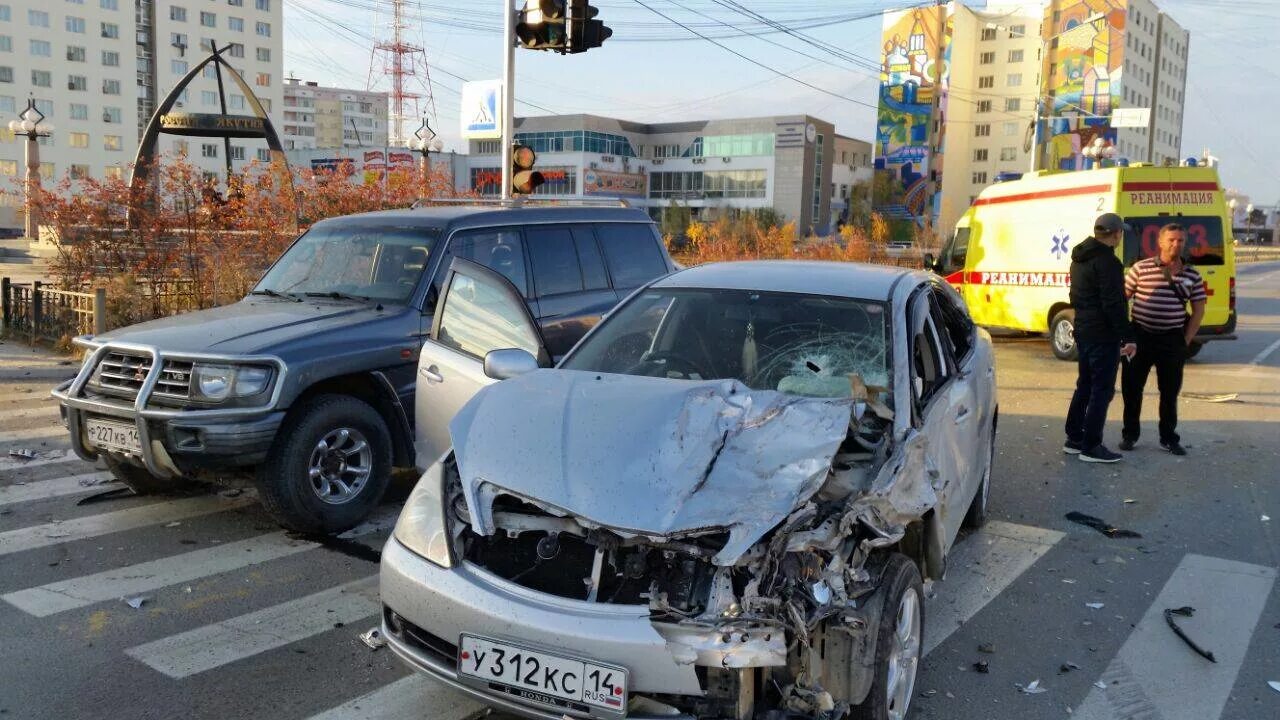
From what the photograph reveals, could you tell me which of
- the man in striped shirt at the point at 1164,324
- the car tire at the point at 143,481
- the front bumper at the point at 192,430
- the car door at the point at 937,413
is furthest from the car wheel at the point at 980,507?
the car tire at the point at 143,481

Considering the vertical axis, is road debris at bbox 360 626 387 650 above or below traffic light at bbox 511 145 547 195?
below

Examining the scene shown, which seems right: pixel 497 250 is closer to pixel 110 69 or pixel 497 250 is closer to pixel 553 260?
pixel 553 260

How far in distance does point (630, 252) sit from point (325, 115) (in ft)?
576

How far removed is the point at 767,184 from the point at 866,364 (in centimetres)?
10674

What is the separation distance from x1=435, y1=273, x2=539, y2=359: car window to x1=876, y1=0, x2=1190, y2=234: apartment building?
107 metres

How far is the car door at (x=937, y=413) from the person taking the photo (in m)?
4.14

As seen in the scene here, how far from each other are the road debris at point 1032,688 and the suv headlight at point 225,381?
4254 millimetres

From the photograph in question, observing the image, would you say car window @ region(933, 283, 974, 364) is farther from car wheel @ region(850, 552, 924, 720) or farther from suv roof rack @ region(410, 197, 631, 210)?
suv roof rack @ region(410, 197, 631, 210)

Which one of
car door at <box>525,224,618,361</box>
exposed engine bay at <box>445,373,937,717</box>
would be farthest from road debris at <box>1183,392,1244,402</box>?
exposed engine bay at <box>445,373,937,717</box>

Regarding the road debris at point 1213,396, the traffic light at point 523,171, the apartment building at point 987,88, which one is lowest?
the road debris at point 1213,396

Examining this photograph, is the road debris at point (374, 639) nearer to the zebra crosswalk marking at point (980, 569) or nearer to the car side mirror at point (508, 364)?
the car side mirror at point (508, 364)

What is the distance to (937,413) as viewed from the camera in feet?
14.6

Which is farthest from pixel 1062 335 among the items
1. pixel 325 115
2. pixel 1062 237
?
pixel 325 115

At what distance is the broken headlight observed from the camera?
3.47 metres
